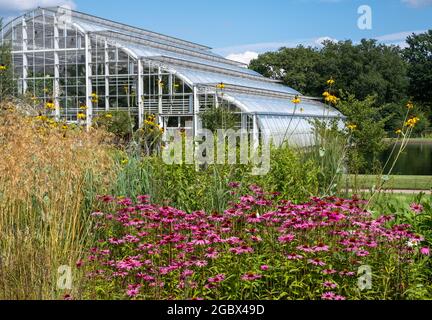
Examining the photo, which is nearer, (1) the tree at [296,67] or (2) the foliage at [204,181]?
(2) the foliage at [204,181]

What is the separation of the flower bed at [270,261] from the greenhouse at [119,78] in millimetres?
19672

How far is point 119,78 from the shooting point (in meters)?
28.6

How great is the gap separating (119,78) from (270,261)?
25.5 m

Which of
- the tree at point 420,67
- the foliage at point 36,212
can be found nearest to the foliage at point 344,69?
the tree at point 420,67

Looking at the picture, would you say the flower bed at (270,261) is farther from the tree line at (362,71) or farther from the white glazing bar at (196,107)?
the tree line at (362,71)

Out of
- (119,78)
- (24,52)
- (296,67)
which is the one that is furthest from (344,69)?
(24,52)

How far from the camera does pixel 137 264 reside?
3771 millimetres

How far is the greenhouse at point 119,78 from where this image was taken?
26016mm

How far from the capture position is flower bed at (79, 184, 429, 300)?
3.74 m

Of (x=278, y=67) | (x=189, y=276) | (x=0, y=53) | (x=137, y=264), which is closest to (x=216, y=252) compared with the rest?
(x=189, y=276)

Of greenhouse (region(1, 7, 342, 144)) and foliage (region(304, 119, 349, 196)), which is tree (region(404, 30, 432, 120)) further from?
foliage (region(304, 119, 349, 196))

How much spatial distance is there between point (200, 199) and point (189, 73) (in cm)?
2147

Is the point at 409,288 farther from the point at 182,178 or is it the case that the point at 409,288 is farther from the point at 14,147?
the point at 182,178

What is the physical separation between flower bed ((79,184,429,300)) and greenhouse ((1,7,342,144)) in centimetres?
1967
